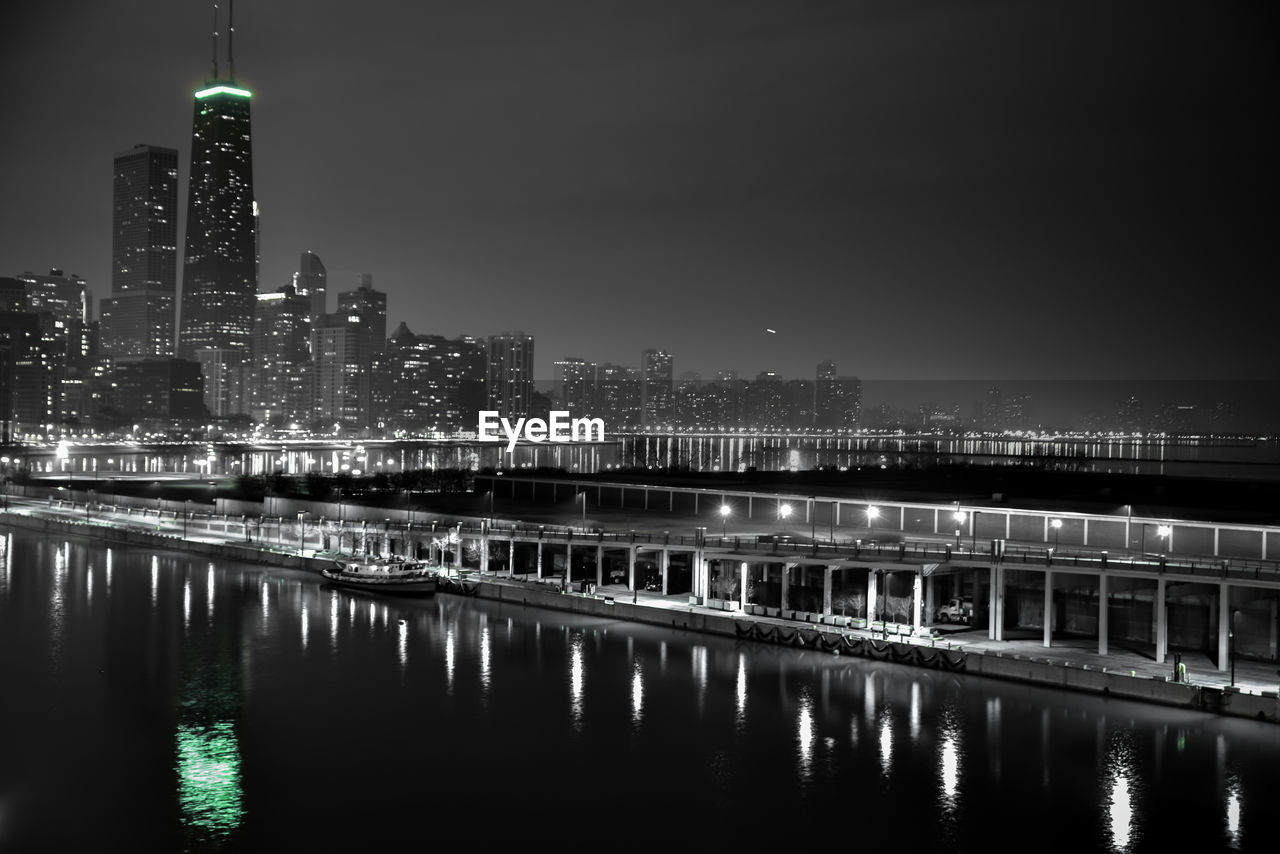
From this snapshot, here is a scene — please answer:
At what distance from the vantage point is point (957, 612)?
36.6 m

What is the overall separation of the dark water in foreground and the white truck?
5.34 meters

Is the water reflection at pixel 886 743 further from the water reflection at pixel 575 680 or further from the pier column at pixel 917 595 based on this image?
the water reflection at pixel 575 680

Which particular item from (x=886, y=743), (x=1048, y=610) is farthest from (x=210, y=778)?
(x=1048, y=610)

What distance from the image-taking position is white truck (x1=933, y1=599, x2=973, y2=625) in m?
36.5

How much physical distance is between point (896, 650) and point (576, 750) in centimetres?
1099

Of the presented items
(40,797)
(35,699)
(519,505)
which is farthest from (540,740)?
(519,505)

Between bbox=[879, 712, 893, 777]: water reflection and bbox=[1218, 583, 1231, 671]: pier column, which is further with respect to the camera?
bbox=[1218, 583, 1231, 671]: pier column

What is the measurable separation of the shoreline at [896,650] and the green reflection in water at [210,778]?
15.0m

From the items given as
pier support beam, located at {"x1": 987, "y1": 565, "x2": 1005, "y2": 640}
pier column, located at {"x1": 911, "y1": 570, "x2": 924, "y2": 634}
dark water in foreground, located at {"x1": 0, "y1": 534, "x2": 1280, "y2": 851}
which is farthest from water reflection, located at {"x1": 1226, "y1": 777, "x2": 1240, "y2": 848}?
pier column, located at {"x1": 911, "y1": 570, "x2": 924, "y2": 634}

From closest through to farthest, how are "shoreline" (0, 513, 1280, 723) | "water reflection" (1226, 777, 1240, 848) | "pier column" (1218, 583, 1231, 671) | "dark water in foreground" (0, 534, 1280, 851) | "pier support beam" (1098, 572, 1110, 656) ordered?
1. "water reflection" (1226, 777, 1240, 848)
2. "dark water in foreground" (0, 534, 1280, 851)
3. "shoreline" (0, 513, 1280, 723)
4. "pier column" (1218, 583, 1231, 671)
5. "pier support beam" (1098, 572, 1110, 656)

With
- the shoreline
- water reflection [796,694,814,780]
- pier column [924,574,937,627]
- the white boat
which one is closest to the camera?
water reflection [796,694,814,780]

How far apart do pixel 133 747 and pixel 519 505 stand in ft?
125

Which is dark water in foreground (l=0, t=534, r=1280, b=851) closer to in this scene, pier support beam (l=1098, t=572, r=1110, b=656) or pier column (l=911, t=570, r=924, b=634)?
pier column (l=911, t=570, r=924, b=634)

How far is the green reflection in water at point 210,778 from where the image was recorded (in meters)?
21.6
